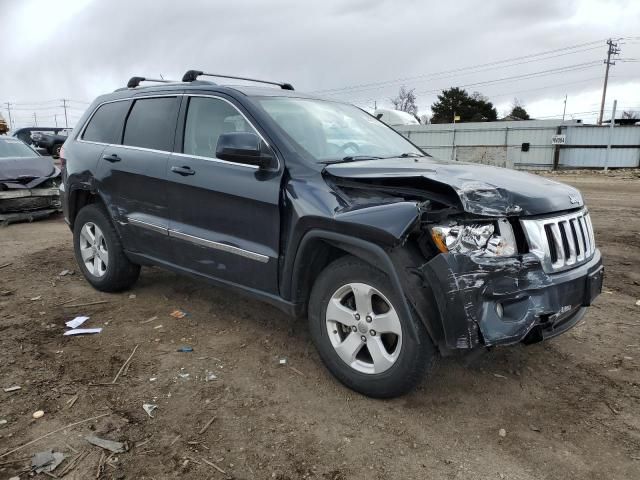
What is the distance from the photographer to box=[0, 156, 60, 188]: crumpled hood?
29.8ft

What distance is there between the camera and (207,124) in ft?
13.1

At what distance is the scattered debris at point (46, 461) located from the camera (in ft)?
8.12

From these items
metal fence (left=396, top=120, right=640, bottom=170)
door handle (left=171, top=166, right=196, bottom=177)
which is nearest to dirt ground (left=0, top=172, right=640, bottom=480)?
door handle (left=171, top=166, right=196, bottom=177)

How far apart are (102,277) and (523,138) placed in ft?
88.1

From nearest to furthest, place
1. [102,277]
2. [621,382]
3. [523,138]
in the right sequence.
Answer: [621,382] < [102,277] < [523,138]

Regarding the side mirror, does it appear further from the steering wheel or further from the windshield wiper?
the steering wheel

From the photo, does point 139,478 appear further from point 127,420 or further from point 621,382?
point 621,382

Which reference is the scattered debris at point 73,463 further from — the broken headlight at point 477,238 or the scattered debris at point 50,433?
the broken headlight at point 477,238

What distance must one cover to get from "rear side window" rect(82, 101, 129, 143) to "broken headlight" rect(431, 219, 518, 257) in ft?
11.0

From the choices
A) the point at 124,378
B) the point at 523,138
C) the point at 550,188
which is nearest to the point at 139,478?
the point at 124,378

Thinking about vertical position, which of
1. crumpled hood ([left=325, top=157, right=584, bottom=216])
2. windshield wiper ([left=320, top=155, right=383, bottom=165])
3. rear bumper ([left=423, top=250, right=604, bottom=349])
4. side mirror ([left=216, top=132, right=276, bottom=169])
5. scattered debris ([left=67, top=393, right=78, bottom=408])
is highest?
side mirror ([left=216, top=132, right=276, bottom=169])

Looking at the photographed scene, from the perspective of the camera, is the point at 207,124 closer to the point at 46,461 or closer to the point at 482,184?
the point at 482,184

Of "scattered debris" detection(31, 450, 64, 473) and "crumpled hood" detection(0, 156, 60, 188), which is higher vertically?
"crumpled hood" detection(0, 156, 60, 188)

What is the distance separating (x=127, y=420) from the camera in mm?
2885
